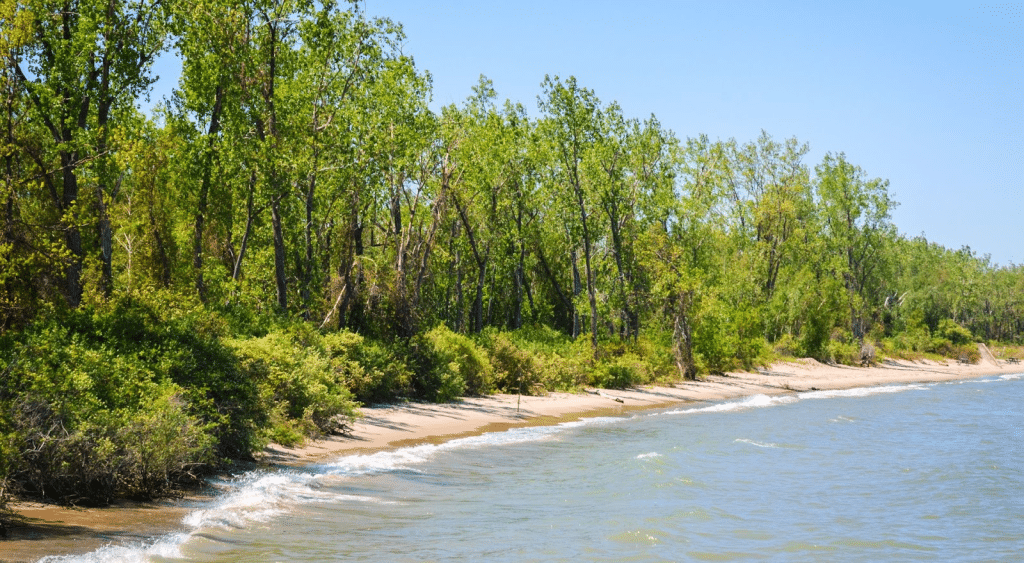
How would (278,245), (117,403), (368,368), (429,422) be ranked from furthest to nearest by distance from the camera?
(278,245), (368,368), (429,422), (117,403)

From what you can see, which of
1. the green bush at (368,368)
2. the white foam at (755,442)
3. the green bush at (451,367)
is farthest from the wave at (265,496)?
the white foam at (755,442)

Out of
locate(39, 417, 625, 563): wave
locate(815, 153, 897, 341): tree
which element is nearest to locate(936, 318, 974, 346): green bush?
locate(815, 153, 897, 341): tree

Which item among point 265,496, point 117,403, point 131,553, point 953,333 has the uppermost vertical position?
point 953,333

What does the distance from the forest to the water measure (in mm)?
2096

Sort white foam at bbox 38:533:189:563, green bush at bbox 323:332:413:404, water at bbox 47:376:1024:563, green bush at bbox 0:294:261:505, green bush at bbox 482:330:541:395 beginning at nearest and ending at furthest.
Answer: white foam at bbox 38:533:189:563
green bush at bbox 0:294:261:505
water at bbox 47:376:1024:563
green bush at bbox 323:332:413:404
green bush at bbox 482:330:541:395

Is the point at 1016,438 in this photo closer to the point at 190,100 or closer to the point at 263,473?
the point at 263,473

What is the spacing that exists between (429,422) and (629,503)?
29.2 feet

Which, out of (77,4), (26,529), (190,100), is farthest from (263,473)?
(190,100)

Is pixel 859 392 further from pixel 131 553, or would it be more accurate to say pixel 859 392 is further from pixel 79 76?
pixel 131 553

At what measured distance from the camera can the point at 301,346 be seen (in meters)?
22.2

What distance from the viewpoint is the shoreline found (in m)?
9.68

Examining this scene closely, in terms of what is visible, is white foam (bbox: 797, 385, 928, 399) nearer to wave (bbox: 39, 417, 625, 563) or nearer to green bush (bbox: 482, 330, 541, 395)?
green bush (bbox: 482, 330, 541, 395)

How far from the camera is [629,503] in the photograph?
15.0 meters

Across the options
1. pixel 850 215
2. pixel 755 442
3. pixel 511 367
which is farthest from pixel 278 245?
pixel 850 215
